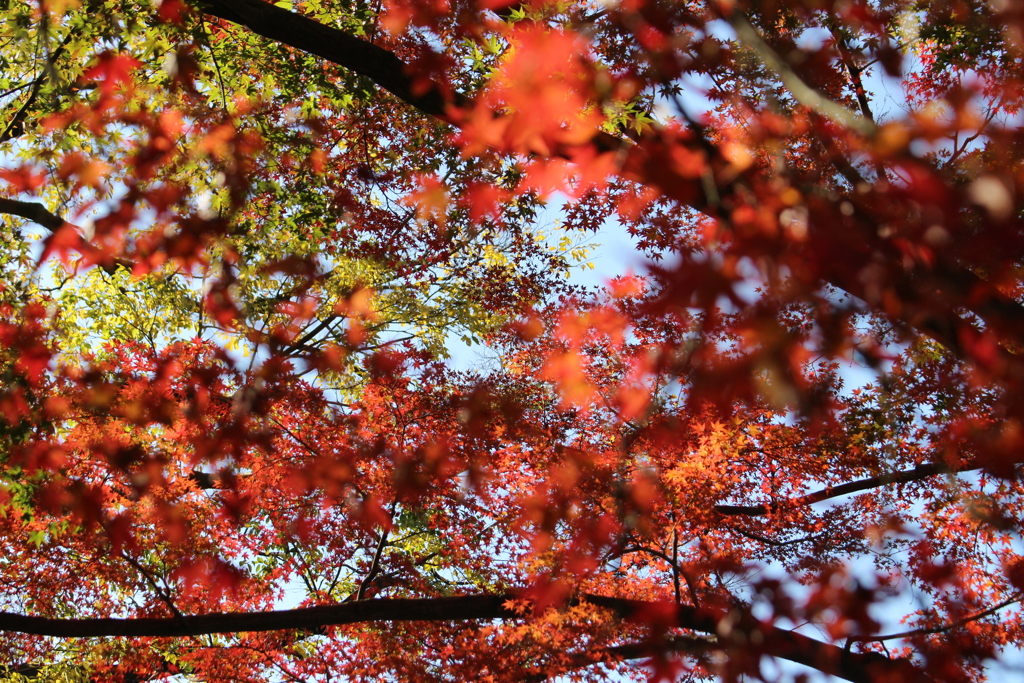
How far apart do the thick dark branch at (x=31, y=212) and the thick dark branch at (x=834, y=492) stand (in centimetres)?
790

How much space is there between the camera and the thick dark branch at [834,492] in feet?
22.2

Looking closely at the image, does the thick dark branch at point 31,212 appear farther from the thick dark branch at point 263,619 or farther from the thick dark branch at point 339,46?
the thick dark branch at point 263,619

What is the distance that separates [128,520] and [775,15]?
383 inches

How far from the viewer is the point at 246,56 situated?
25.2 ft

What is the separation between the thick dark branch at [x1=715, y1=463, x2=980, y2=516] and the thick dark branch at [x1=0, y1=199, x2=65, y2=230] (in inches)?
311

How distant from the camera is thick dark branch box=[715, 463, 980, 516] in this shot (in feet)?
22.2

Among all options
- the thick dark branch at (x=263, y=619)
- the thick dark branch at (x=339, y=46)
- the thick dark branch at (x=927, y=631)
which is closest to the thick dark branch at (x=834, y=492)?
the thick dark branch at (x=927, y=631)

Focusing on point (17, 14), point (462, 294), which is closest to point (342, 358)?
point (462, 294)

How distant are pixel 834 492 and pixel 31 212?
9303mm

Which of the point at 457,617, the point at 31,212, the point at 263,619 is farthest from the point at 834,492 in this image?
the point at 31,212

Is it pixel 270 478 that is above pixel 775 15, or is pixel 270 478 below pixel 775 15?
below

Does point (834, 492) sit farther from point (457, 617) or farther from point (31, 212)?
point (31, 212)

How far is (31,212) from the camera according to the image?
657 cm

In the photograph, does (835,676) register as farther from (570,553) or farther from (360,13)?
(360,13)
